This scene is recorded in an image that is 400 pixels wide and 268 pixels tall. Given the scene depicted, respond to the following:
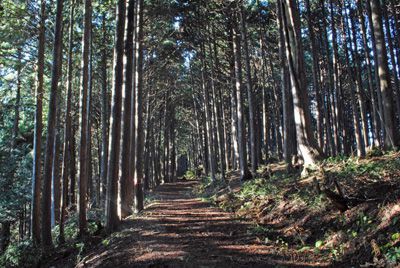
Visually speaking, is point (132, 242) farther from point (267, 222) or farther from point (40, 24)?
point (40, 24)

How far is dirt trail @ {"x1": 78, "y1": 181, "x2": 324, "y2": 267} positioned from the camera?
5.88 m

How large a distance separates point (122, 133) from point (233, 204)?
4.41 meters

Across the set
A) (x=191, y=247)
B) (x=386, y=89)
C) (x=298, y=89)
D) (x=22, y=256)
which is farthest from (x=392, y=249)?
(x=22, y=256)

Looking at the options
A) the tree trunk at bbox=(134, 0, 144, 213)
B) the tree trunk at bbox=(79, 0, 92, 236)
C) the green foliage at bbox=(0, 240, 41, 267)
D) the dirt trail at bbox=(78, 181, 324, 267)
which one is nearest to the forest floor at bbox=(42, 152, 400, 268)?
the dirt trail at bbox=(78, 181, 324, 267)

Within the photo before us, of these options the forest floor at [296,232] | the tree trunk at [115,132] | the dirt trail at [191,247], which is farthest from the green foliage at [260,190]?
the tree trunk at [115,132]

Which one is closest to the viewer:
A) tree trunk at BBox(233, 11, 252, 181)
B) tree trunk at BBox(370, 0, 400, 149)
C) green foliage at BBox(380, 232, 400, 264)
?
green foliage at BBox(380, 232, 400, 264)

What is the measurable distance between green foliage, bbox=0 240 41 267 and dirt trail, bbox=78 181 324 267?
336cm

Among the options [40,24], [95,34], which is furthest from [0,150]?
[40,24]

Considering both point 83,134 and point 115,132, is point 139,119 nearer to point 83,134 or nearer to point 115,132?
point 83,134

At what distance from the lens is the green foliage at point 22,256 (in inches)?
436

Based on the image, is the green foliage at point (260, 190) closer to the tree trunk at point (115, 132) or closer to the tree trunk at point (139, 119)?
the tree trunk at point (139, 119)

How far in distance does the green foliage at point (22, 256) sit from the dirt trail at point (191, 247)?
3.36 m

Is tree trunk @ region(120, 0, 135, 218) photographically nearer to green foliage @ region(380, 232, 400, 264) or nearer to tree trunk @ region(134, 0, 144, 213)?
tree trunk @ region(134, 0, 144, 213)

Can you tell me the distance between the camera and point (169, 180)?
4175 cm
